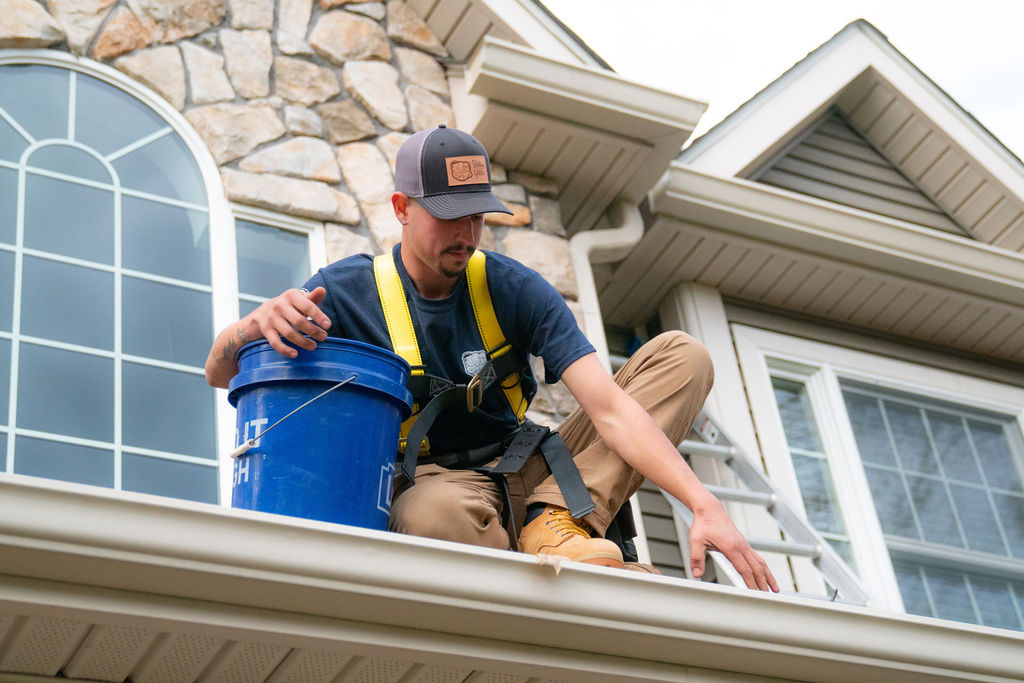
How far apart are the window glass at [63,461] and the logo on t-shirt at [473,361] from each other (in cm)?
141

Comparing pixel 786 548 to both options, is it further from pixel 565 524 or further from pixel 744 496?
pixel 565 524

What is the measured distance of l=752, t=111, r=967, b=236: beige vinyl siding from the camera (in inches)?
259

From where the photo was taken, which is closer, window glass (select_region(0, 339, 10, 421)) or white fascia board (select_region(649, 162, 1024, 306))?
window glass (select_region(0, 339, 10, 421))

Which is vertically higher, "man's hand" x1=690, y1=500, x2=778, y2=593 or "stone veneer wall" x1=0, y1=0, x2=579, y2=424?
"stone veneer wall" x1=0, y1=0, x2=579, y2=424

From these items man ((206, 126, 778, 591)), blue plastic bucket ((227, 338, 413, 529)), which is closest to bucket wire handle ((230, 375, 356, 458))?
blue plastic bucket ((227, 338, 413, 529))

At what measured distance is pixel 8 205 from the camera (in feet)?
14.1

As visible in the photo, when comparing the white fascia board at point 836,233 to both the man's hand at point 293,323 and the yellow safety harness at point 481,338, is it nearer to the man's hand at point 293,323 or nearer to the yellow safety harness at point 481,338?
the yellow safety harness at point 481,338

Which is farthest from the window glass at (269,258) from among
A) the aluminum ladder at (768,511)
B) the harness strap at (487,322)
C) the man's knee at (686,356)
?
the man's knee at (686,356)

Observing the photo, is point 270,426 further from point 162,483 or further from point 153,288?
point 153,288

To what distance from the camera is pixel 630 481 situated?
10.8ft

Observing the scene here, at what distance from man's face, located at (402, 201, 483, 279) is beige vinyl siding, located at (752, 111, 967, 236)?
3.53m

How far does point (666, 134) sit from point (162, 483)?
2.58 meters

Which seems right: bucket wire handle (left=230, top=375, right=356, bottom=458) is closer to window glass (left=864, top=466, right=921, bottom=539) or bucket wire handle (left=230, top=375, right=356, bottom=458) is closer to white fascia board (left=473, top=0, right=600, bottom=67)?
white fascia board (left=473, top=0, right=600, bottom=67)

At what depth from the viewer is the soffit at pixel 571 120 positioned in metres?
4.98
